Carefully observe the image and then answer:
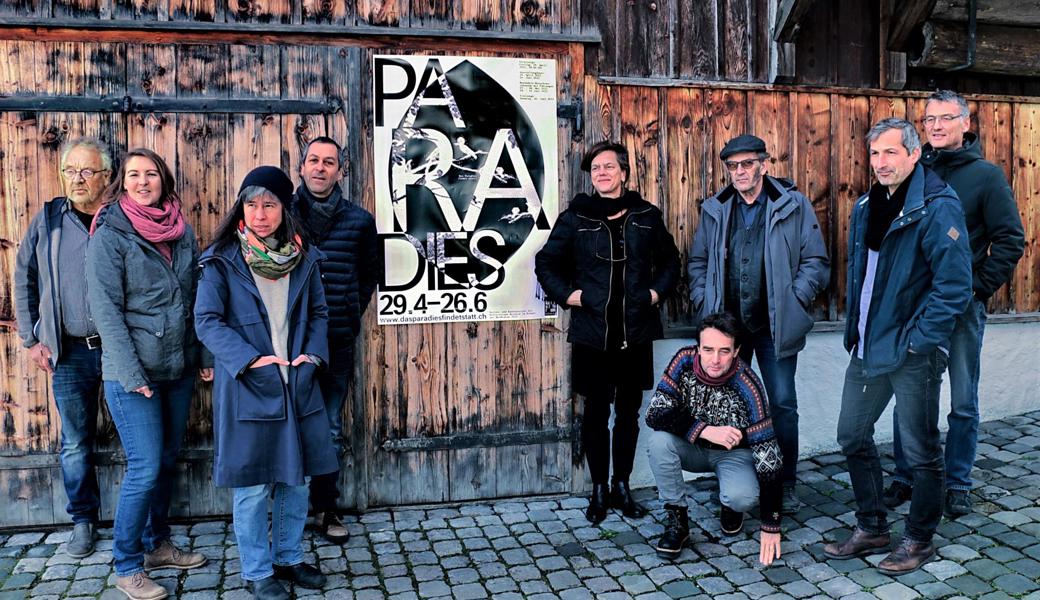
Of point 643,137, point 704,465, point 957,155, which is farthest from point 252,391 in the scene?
point 957,155

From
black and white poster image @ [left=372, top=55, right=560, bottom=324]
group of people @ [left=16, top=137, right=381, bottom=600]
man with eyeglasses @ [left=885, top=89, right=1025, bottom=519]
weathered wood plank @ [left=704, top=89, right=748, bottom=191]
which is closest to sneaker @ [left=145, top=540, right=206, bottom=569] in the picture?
group of people @ [left=16, top=137, right=381, bottom=600]

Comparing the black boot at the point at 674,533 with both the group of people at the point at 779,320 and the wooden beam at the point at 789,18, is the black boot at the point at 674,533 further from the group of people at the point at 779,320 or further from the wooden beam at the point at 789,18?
the wooden beam at the point at 789,18

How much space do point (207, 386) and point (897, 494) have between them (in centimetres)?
370

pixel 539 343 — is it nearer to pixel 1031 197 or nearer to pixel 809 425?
pixel 809 425

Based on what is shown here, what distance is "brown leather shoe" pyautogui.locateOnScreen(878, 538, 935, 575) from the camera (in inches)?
164

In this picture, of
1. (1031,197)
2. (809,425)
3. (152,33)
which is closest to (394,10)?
(152,33)

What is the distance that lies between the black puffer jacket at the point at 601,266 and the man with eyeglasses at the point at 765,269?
0.24 meters

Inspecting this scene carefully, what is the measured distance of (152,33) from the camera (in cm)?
481

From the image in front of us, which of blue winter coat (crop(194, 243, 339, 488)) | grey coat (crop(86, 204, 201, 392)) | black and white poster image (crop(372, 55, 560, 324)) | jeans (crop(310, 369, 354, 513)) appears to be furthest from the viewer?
black and white poster image (crop(372, 55, 560, 324))

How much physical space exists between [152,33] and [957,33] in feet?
15.8

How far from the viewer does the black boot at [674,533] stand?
4414 mm

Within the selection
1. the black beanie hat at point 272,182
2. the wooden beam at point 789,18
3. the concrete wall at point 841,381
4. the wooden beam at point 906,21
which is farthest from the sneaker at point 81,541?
the wooden beam at point 906,21

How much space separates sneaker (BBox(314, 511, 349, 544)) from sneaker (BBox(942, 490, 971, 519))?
3059 mm

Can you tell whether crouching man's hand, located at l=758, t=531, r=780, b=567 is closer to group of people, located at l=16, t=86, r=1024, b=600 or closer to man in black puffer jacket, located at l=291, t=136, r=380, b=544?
group of people, located at l=16, t=86, r=1024, b=600
